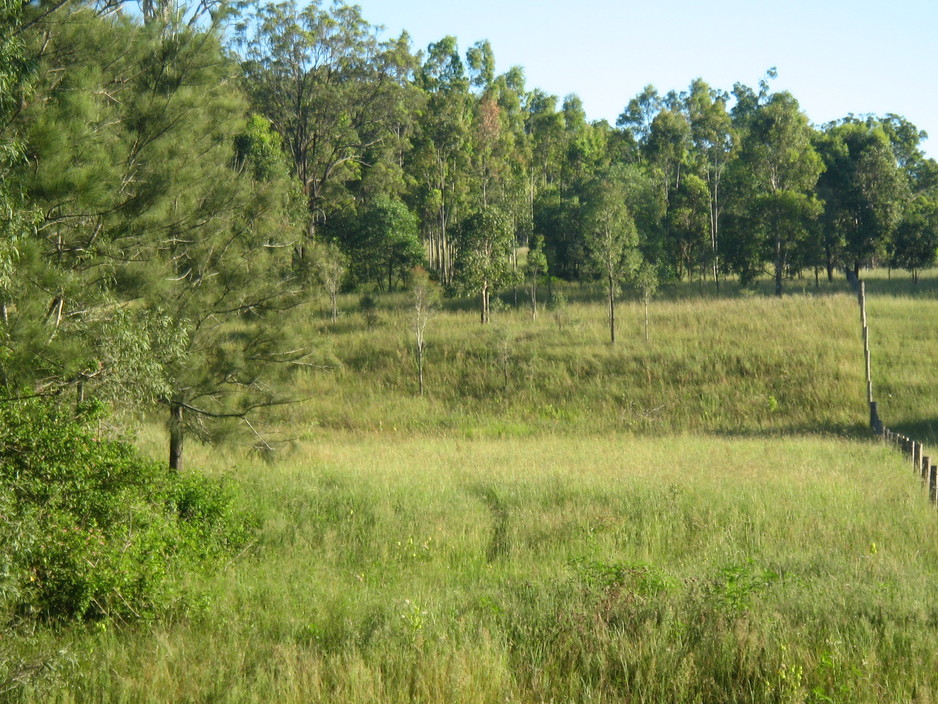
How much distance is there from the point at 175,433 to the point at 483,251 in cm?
2401

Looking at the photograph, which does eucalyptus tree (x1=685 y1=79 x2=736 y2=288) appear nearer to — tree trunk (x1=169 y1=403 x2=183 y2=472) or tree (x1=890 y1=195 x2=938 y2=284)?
tree (x1=890 y1=195 x2=938 y2=284)

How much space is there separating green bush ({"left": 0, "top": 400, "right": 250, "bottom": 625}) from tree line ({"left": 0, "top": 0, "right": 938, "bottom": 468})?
656mm

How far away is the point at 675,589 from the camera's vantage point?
774cm

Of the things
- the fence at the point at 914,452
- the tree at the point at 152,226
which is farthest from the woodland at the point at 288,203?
the fence at the point at 914,452

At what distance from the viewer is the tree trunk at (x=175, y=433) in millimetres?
13773

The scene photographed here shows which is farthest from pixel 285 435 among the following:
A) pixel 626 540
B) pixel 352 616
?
pixel 352 616

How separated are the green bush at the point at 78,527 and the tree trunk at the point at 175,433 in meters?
4.15

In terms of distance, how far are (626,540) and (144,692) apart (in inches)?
260

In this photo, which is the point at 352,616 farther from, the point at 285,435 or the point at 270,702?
the point at 285,435

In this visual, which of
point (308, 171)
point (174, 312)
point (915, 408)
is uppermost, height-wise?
point (308, 171)

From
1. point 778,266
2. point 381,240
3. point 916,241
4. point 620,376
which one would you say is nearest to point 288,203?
point 620,376

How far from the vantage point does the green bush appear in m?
7.87

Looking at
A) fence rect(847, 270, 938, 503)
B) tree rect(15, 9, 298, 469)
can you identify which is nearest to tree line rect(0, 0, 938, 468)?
tree rect(15, 9, 298, 469)

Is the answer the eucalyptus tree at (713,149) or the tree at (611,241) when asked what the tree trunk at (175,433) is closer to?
the tree at (611,241)
